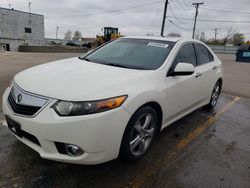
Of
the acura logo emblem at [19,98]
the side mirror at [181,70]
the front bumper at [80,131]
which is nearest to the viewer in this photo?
the front bumper at [80,131]

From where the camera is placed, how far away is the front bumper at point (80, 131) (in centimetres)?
209

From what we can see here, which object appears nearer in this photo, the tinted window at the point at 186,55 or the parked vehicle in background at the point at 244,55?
the tinted window at the point at 186,55

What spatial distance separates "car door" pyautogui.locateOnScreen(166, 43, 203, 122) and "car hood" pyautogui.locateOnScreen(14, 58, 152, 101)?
48 centimetres

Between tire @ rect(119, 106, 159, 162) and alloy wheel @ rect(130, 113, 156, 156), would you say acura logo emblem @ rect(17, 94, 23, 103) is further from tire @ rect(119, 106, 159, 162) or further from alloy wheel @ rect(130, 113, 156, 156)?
alloy wheel @ rect(130, 113, 156, 156)

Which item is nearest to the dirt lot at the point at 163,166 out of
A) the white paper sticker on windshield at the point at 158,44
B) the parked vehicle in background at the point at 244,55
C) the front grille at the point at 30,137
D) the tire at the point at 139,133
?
the tire at the point at 139,133

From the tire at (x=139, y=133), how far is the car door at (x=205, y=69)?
1.52 m

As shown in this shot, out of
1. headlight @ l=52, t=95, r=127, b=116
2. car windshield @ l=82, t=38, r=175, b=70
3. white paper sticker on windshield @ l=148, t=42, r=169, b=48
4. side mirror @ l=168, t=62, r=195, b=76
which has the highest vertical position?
white paper sticker on windshield @ l=148, t=42, r=169, b=48

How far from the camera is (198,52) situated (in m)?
4.10

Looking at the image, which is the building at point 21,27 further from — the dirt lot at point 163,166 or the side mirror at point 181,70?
the side mirror at point 181,70

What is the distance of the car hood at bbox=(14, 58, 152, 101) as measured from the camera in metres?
2.22

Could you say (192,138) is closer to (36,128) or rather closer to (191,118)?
(191,118)

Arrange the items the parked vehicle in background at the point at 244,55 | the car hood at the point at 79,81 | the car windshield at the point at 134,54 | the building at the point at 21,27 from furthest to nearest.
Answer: the building at the point at 21,27 < the parked vehicle in background at the point at 244,55 < the car windshield at the point at 134,54 < the car hood at the point at 79,81

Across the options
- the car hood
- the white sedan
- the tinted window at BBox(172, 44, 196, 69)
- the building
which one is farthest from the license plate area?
the building

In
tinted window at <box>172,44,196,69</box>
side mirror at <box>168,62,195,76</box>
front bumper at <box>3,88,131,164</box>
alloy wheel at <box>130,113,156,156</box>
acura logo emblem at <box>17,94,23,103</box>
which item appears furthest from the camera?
tinted window at <box>172,44,196,69</box>
